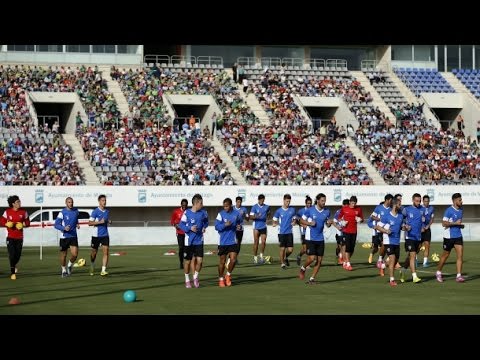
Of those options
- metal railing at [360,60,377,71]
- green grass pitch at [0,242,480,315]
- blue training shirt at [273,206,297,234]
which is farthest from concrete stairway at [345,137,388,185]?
blue training shirt at [273,206,297,234]

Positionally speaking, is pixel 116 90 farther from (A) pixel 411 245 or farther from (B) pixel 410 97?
(A) pixel 411 245

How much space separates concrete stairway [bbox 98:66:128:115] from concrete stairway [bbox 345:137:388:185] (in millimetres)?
13306

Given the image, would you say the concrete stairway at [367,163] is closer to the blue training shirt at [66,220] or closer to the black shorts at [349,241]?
the black shorts at [349,241]

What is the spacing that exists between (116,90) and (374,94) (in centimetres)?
1735

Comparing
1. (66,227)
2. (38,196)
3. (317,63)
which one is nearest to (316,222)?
(66,227)

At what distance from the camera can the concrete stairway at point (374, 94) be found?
6260 cm

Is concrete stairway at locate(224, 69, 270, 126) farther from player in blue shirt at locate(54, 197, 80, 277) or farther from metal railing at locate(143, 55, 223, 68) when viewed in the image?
player in blue shirt at locate(54, 197, 80, 277)

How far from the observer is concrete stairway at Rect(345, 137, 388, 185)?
54.2 metres

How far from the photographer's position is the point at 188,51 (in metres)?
65.1

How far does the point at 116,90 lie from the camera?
5859 centimetres

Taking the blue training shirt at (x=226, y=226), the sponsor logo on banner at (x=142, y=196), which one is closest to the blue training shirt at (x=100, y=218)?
the blue training shirt at (x=226, y=226)
